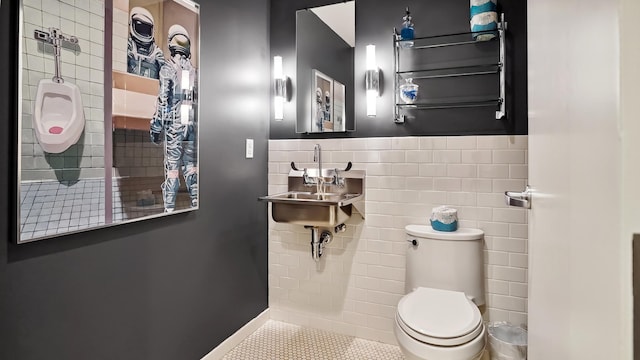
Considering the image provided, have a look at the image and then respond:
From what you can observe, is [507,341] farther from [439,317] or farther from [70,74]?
[70,74]

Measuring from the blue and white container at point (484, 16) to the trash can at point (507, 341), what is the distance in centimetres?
159

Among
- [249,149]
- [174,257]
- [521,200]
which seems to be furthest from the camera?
[249,149]

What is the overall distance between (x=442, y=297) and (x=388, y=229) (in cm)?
54

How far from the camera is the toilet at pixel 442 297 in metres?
1.51

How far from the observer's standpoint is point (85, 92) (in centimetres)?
132

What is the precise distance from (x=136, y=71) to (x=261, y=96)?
1.00m

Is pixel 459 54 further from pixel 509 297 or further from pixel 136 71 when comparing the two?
pixel 136 71

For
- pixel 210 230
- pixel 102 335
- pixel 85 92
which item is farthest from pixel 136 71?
pixel 102 335

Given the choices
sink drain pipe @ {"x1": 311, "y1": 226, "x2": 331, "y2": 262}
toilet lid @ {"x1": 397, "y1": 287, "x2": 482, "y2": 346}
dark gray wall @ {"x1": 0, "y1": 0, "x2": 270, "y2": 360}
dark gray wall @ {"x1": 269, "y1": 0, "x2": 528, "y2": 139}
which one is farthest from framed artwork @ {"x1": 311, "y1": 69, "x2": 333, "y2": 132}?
toilet lid @ {"x1": 397, "y1": 287, "x2": 482, "y2": 346}

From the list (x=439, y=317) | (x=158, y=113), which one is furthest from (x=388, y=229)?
(x=158, y=113)

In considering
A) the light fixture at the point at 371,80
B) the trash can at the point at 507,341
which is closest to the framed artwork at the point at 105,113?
the light fixture at the point at 371,80

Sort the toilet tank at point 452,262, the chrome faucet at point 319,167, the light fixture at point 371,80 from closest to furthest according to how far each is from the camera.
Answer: the toilet tank at point 452,262 → the light fixture at point 371,80 → the chrome faucet at point 319,167

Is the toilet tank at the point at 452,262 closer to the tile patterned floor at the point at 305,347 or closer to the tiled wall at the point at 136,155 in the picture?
the tile patterned floor at the point at 305,347

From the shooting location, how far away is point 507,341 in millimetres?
1923
